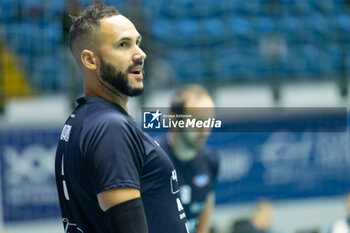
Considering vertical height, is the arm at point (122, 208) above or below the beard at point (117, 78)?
below

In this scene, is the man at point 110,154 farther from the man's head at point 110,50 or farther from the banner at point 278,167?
the banner at point 278,167

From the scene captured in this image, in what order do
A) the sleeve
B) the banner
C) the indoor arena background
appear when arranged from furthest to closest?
the banner < the indoor arena background < the sleeve

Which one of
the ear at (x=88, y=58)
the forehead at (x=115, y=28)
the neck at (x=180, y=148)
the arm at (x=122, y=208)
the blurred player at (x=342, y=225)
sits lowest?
the blurred player at (x=342, y=225)

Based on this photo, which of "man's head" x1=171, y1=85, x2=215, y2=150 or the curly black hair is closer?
the curly black hair

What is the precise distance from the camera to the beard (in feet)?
7.02

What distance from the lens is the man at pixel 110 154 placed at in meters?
1.93

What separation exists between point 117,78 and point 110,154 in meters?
0.32

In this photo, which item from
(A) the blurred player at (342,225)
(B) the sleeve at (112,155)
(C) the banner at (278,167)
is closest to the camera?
(B) the sleeve at (112,155)

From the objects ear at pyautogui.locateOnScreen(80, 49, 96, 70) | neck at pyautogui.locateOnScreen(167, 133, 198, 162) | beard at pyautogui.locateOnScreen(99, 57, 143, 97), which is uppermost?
ear at pyautogui.locateOnScreen(80, 49, 96, 70)

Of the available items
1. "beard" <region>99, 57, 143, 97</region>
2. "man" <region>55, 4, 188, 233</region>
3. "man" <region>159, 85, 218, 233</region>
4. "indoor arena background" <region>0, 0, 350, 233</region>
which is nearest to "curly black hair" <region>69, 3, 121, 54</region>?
"man" <region>55, 4, 188, 233</region>

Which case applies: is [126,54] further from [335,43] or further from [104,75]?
[335,43]

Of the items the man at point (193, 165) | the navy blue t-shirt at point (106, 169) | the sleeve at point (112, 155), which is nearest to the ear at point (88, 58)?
the navy blue t-shirt at point (106, 169)

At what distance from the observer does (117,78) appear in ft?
7.02

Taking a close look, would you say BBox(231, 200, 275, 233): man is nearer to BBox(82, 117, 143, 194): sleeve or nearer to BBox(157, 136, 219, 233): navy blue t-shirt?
BBox(157, 136, 219, 233): navy blue t-shirt
